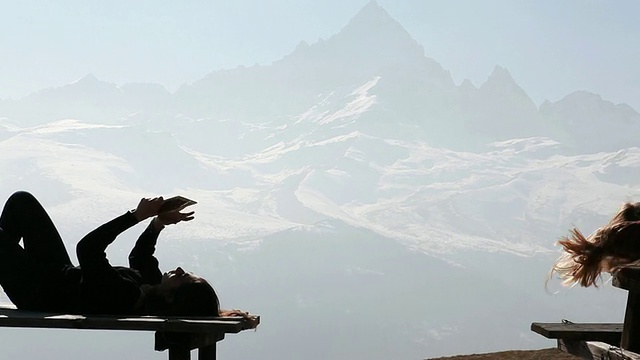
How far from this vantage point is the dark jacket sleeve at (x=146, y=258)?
780cm

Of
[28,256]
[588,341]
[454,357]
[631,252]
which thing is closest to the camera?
[631,252]

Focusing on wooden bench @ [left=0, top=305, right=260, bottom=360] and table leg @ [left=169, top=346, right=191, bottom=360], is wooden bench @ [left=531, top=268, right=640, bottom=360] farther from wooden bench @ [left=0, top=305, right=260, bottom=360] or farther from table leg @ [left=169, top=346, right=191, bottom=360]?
table leg @ [left=169, top=346, right=191, bottom=360]

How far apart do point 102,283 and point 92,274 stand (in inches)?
5.6

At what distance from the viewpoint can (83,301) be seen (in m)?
7.19

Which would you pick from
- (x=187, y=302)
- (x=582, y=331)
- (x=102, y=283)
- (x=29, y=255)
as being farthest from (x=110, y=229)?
(x=582, y=331)

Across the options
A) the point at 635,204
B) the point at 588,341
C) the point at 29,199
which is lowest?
the point at 588,341

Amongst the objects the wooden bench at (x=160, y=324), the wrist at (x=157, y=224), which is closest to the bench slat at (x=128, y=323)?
the wooden bench at (x=160, y=324)

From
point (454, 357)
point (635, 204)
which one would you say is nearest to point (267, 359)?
point (454, 357)

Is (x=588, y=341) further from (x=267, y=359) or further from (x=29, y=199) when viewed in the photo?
(x=267, y=359)

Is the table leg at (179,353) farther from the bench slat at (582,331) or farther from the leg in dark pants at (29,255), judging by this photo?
the bench slat at (582,331)

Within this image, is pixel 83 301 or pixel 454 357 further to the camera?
pixel 454 357

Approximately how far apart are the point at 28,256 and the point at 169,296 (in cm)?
160

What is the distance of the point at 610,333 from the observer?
7.14 meters

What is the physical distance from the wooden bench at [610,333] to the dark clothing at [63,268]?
3422mm
